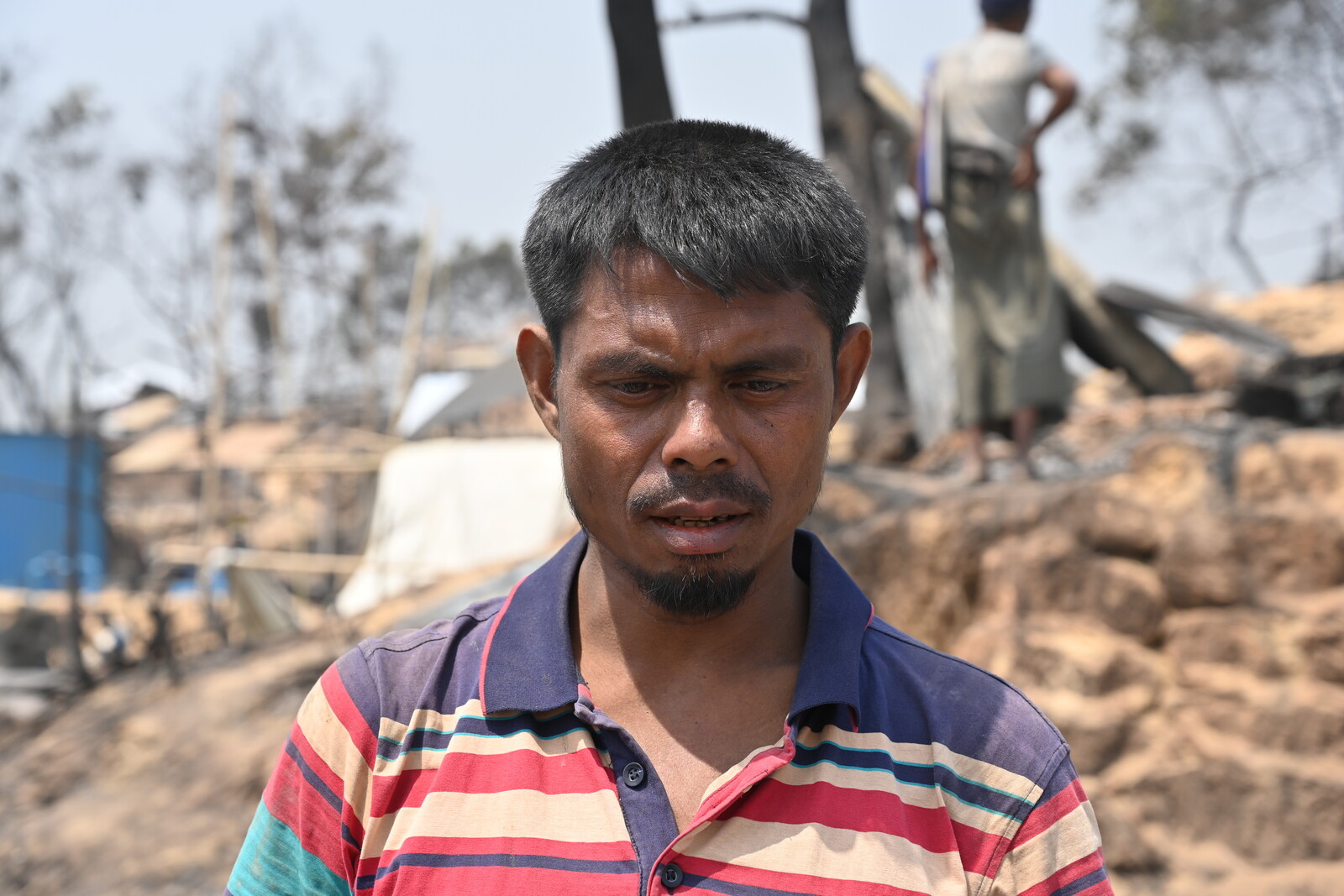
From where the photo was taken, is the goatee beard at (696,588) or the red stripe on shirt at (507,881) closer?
the red stripe on shirt at (507,881)

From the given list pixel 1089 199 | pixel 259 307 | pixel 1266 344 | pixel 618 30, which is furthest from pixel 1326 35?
pixel 259 307

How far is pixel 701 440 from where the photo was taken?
42.0 inches

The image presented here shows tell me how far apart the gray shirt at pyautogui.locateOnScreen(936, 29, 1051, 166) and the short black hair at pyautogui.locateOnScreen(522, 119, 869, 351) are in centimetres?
331

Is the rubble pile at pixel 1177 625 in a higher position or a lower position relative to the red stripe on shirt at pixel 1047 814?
lower

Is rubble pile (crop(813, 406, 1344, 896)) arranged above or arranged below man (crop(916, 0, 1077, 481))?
below

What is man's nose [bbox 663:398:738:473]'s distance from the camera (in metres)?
1.07

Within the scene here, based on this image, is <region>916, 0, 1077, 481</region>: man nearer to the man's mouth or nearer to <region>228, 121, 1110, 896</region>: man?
<region>228, 121, 1110, 896</region>: man

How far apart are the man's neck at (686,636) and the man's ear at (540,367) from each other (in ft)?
0.59

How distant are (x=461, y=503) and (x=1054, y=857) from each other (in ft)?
32.8

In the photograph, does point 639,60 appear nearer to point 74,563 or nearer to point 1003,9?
point 1003,9

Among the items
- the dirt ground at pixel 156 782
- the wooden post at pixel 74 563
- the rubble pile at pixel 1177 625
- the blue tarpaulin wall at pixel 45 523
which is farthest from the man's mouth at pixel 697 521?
the blue tarpaulin wall at pixel 45 523

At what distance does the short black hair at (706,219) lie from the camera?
1.08 meters

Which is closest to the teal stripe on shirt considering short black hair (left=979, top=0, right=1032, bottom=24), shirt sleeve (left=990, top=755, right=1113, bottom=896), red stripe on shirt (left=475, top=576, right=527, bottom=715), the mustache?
red stripe on shirt (left=475, top=576, right=527, bottom=715)

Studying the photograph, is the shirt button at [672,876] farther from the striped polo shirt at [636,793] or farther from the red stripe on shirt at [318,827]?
the red stripe on shirt at [318,827]
